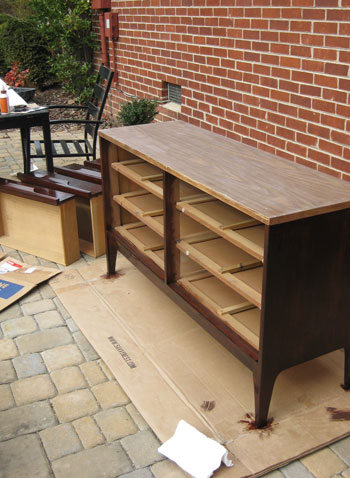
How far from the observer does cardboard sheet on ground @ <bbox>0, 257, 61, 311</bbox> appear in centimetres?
362

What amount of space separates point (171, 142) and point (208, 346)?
1.22 metres

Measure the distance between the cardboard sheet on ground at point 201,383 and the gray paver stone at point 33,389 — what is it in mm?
344

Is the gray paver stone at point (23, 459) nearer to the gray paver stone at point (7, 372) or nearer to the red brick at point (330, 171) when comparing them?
the gray paver stone at point (7, 372)

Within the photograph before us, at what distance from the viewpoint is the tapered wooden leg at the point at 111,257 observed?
3.72 meters

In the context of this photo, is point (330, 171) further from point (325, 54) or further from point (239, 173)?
point (239, 173)

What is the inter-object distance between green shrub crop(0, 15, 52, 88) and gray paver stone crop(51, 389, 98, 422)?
808cm

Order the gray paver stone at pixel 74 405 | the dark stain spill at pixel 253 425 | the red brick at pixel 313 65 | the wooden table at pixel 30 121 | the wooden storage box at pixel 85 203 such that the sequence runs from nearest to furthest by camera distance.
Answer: the dark stain spill at pixel 253 425 < the gray paver stone at pixel 74 405 < the red brick at pixel 313 65 < the wooden storage box at pixel 85 203 < the wooden table at pixel 30 121

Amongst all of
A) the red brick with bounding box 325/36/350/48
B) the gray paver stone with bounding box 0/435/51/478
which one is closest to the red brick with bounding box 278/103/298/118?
the red brick with bounding box 325/36/350/48

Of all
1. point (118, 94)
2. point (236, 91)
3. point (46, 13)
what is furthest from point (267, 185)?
point (46, 13)

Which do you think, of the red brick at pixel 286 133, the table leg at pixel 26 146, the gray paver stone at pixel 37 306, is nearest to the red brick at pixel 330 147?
the red brick at pixel 286 133

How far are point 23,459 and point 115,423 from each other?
0.43 meters

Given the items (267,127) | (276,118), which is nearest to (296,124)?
(276,118)

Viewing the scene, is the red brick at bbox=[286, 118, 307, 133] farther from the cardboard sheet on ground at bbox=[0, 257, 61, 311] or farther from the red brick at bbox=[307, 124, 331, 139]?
the cardboard sheet on ground at bbox=[0, 257, 61, 311]

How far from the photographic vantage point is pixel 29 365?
295cm
